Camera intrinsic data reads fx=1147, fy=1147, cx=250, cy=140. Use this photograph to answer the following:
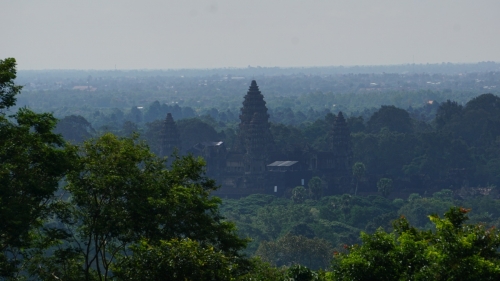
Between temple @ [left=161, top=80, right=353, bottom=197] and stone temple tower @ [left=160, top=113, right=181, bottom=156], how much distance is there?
274cm

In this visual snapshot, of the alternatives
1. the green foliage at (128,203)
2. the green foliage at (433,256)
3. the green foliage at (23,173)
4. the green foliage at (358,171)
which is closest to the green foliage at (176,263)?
the green foliage at (128,203)

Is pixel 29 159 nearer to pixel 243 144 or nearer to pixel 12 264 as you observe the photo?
pixel 12 264

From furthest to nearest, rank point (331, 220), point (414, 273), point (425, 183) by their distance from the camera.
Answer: point (425, 183)
point (331, 220)
point (414, 273)

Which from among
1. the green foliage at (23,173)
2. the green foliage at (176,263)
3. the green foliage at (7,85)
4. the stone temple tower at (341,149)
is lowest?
the stone temple tower at (341,149)

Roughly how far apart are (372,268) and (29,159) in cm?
768

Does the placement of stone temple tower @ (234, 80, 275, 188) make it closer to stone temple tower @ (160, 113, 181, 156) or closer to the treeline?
the treeline

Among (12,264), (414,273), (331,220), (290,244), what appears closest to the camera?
(414,273)

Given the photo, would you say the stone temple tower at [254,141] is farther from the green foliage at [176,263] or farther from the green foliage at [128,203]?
the green foliage at [176,263]

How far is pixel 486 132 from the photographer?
113438mm

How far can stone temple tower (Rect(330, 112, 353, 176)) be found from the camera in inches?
3794

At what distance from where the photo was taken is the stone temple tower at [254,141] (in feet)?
305

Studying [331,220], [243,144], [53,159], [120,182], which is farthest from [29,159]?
[243,144]

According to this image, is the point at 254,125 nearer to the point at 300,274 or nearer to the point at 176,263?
the point at 300,274

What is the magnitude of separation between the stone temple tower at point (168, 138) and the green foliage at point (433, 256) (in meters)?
77.1
